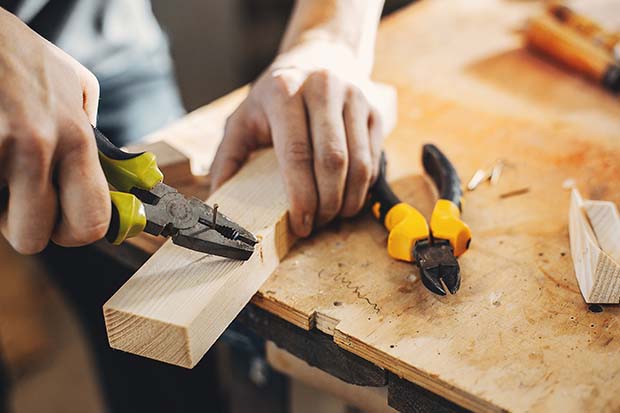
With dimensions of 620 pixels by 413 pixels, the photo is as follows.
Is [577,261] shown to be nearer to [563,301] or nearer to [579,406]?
[563,301]

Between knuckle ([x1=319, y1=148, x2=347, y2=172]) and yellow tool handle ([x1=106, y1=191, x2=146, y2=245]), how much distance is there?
0.25m

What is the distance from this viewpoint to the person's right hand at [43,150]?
1.98 feet

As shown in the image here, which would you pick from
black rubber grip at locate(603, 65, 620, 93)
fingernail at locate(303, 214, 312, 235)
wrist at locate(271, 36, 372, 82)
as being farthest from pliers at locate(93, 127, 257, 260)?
black rubber grip at locate(603, 65, 620, 93)

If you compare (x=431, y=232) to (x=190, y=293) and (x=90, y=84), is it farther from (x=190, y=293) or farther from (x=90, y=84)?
(x=90, y=84)

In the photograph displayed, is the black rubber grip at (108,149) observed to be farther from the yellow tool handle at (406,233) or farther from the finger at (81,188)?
the yellow tool handle at (406,233)

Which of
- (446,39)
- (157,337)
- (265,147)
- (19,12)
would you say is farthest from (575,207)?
(19,12)

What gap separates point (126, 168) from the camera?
28.7 inches

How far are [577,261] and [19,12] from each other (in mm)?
960

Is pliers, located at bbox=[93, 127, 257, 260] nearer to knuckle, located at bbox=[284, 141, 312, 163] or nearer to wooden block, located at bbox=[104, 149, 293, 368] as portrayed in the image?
wooden block, located at bbox=[104, 149, 293, 368]

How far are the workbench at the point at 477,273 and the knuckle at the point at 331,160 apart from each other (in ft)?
0.33

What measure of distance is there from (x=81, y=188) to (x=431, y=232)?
0.42 m

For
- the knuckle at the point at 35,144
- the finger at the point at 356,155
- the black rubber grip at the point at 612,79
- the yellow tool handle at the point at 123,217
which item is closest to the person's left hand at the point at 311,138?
the finger at the point at 356,155

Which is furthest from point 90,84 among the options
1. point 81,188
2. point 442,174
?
point 442,174

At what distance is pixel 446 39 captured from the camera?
1.48 metres
